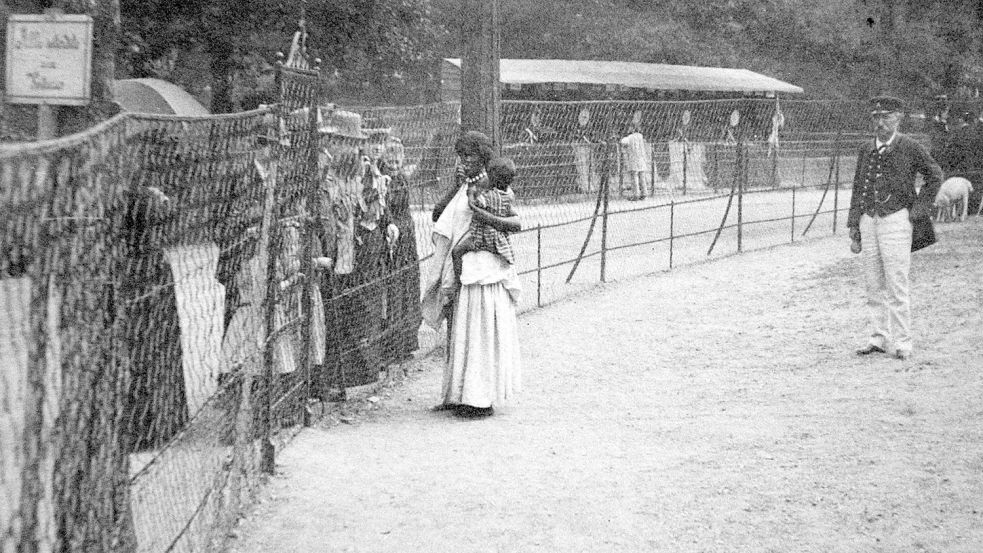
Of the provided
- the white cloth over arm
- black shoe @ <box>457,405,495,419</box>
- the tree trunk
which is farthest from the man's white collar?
the tree trunk

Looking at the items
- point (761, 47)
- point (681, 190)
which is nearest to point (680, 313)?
point (681, 190)

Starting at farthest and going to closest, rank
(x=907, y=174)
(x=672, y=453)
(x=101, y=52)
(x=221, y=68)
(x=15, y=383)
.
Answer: (x=221, y=68) < (x=907, y=174) < (x=672, y=453) < (x=101, y=52) < (x=15, y=383)

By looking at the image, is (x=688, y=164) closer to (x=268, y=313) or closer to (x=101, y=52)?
(x=268, y=313)

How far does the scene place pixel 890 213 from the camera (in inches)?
367

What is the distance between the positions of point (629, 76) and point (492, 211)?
23201 mm

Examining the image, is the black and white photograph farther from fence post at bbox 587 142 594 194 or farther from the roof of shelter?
the roof of shelter

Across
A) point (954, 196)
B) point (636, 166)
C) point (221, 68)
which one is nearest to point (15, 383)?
point (636, 166)

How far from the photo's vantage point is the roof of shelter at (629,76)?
92.9ft

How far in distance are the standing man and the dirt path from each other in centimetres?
28

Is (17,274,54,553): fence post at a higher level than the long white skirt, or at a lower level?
higher

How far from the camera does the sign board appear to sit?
5707mm

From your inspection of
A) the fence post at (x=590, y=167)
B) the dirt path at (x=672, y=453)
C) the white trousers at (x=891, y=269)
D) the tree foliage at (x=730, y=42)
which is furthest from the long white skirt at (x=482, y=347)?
the tree foliage at (x=730, y=42)

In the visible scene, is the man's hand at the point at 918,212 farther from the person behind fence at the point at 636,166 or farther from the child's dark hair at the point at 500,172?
the person behind fence at the point at 636,166

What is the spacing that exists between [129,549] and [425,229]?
7.43m
